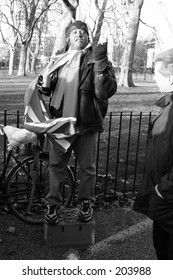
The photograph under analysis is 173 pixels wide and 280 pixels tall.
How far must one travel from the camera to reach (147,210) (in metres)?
2.44

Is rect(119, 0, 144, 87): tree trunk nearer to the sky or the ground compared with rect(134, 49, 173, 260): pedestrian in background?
nearer to the sky

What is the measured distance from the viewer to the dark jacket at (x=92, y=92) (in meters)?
3.08

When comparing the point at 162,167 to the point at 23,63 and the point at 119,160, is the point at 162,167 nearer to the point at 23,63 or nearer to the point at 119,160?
the point at 119,160

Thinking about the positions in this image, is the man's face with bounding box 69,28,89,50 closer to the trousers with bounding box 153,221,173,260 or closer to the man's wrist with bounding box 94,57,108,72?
the man's wrist with bounding box 94,57,108,72

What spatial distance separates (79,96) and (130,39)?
1558cm

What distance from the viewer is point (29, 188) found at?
403 cm

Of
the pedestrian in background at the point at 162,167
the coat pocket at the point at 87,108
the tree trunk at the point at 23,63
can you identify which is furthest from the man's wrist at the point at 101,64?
the tree trunk at the point at 23,63

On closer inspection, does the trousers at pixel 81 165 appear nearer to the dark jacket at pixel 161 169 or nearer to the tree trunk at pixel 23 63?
the dark jacket at pixel 161 169

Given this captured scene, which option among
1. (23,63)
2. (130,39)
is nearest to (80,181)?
(130,39)

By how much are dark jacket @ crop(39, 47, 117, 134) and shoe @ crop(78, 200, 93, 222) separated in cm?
77

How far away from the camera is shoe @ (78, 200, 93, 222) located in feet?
11.9

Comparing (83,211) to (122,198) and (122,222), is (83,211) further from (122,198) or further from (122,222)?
(122,198)

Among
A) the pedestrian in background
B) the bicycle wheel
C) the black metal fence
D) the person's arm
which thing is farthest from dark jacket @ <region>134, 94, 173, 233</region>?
the black metal fence
